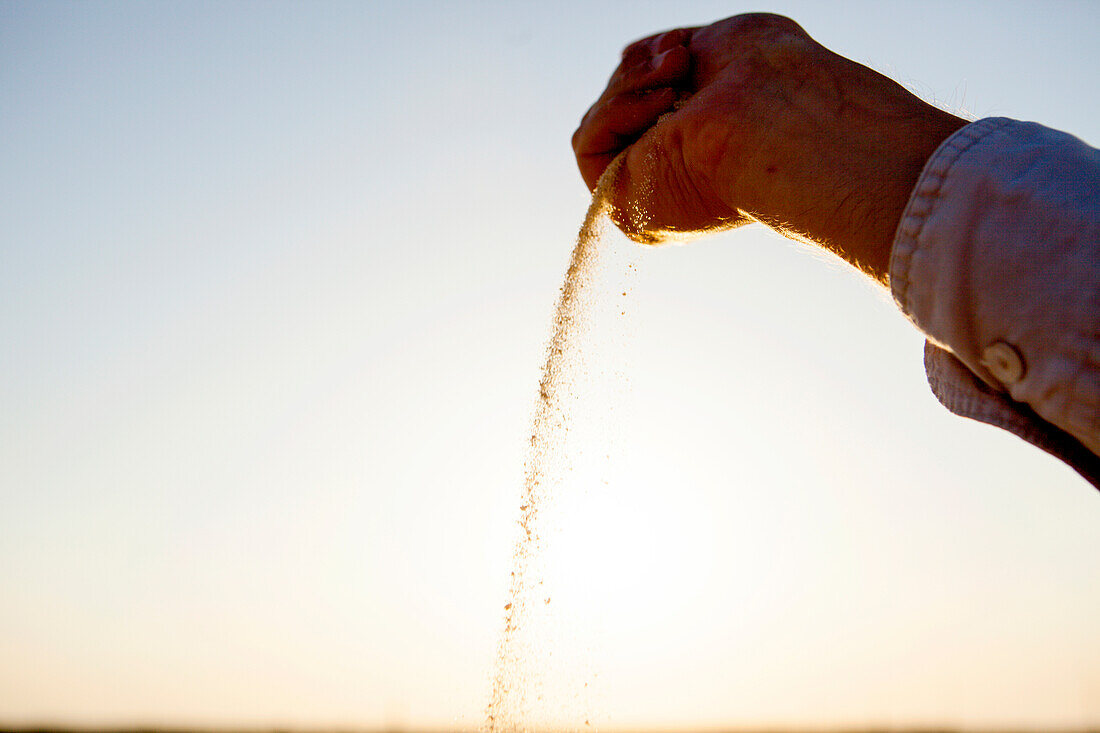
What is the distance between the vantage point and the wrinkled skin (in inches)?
56.6

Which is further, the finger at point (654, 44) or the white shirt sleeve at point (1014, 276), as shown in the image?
the finger at point (654, 44)

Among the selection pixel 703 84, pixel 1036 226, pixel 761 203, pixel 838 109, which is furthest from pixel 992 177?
pixel 703 84

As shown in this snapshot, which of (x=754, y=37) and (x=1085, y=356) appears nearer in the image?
(x=1085, y=356)

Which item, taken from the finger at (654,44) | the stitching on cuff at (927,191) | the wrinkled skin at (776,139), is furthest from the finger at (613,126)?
the stitching on cuff at (927,191)

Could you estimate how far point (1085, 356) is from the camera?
1017 millimetres

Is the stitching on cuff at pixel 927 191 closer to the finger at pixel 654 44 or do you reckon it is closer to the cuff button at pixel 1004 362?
the cuff button at pixel 1004 362

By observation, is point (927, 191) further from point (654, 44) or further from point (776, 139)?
point (654, 44)

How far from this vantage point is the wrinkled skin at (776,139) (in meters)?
1.44

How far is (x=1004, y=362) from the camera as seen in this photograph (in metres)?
1.12

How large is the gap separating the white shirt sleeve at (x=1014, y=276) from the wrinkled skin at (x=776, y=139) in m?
0.16

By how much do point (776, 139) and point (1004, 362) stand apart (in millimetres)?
710

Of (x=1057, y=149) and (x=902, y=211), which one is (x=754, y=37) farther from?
(x=1057, y=149)

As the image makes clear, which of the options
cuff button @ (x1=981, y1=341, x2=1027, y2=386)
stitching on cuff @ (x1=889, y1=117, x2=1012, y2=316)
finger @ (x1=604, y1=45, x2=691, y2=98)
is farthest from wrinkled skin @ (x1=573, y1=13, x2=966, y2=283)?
cuff button @ (x1=981, y1=341, x2=1027, y2=386)

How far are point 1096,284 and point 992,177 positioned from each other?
0.21 metres
